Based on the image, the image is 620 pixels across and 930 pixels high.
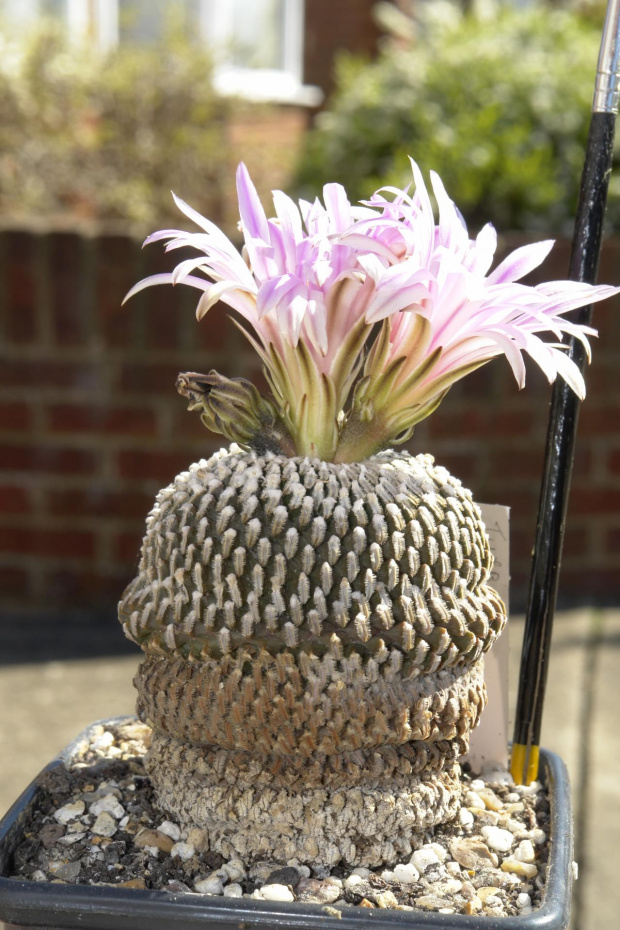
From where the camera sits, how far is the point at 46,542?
9.88ft

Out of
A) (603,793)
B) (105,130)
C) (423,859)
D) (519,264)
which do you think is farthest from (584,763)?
(105,130)

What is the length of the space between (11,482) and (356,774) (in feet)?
7.20

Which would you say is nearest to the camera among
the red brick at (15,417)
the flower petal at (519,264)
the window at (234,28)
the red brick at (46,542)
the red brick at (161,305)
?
the flower petal at (519,264)

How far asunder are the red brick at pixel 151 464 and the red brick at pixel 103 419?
0.06 meters

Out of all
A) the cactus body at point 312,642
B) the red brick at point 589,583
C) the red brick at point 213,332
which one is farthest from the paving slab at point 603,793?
the red brick at point 213,332

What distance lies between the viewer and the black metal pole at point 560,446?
1098mm

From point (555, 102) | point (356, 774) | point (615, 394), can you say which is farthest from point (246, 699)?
point (555, 102)

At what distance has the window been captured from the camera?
6117 millimetres

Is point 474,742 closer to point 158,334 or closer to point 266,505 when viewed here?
point 266,505

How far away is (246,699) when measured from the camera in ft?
3.01

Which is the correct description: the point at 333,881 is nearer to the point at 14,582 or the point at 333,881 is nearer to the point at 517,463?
the point at 517,463

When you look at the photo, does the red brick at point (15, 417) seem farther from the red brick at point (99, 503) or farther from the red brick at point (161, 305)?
the red brick at point (161, 305)

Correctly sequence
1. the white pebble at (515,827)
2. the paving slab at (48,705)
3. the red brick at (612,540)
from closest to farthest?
1. the white pebble at (515,827)
2. the paving slab at (48,705)
3. the red brick at (612,540)

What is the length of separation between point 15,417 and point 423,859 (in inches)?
84.9
